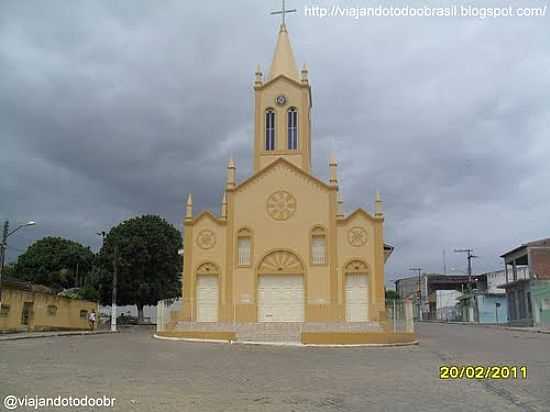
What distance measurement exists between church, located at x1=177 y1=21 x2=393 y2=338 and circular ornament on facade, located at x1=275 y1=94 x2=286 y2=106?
14.7ft

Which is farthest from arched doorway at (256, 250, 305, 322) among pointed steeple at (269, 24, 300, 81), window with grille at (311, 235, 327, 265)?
pointed steeple at (269, 24, 300, 81)

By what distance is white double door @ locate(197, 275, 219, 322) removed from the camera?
33812mm

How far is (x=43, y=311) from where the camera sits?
121ft

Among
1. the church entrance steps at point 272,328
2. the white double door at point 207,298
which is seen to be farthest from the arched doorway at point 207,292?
the church entrance steps at point 272,328

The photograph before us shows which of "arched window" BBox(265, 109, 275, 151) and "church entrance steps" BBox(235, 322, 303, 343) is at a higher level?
"arched window" BBox(265, 109, 275, 151)

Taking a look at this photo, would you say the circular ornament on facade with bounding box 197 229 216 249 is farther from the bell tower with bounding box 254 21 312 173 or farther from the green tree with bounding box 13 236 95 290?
the green tree with bounding box 13 236 95 290

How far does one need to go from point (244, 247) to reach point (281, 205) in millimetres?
3180

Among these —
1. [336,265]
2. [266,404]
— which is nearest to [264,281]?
[336,265]

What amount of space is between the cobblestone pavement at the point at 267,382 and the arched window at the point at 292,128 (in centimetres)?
2048

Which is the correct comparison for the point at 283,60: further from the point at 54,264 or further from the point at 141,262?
the point at 54,264

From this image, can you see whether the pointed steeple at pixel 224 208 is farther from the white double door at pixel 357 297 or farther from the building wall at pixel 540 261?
the building wall at pixel 540 261

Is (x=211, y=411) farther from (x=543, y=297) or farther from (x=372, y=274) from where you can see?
→ (x=543, y=297)

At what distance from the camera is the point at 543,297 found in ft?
159
